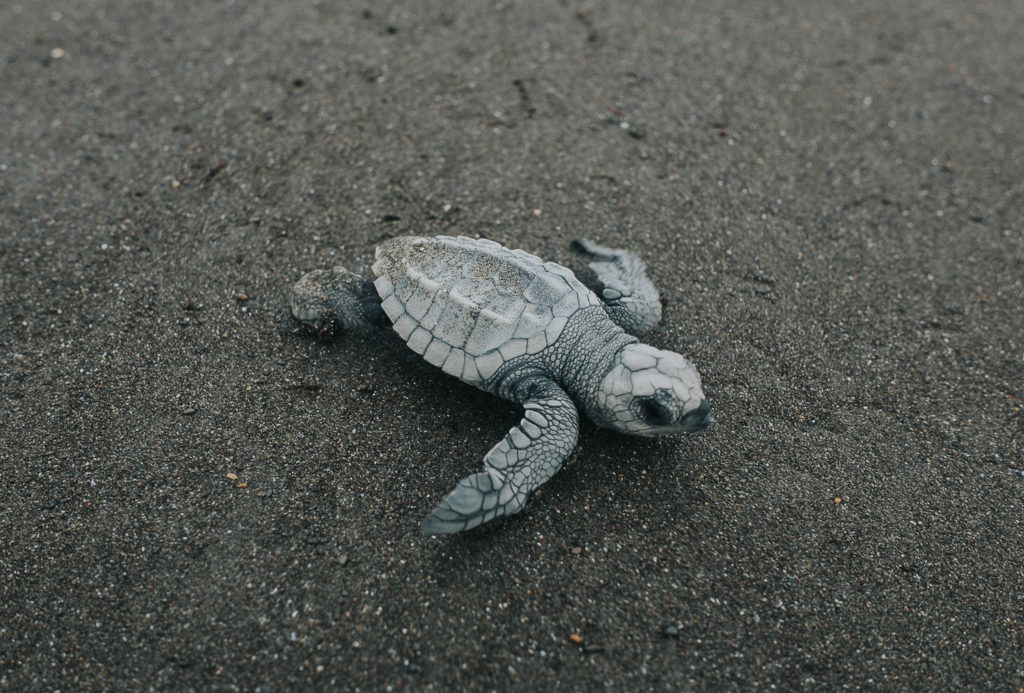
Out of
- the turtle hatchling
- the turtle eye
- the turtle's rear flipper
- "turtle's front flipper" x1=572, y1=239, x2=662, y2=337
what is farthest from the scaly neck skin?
the turtle's rear flipper

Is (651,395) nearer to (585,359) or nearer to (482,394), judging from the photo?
(585,359)

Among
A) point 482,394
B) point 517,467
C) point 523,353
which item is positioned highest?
point 523,353

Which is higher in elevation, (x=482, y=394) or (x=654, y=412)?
(x=654, y=412)

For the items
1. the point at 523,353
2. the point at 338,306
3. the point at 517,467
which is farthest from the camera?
the point at 338,306

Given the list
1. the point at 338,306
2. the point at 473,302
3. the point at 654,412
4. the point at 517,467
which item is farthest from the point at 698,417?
the point at 338,306

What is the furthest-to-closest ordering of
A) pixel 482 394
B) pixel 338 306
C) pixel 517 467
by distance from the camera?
pixel 338 306 → pixel 482 394 → pixel 517 467

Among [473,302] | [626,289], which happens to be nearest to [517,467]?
[473,302]

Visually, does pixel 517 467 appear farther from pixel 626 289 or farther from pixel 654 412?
pixel 626 289

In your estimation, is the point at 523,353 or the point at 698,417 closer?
the point at 698,417

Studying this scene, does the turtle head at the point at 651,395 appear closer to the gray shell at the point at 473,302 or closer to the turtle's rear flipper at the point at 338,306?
the gray shell at the point at 473,302
